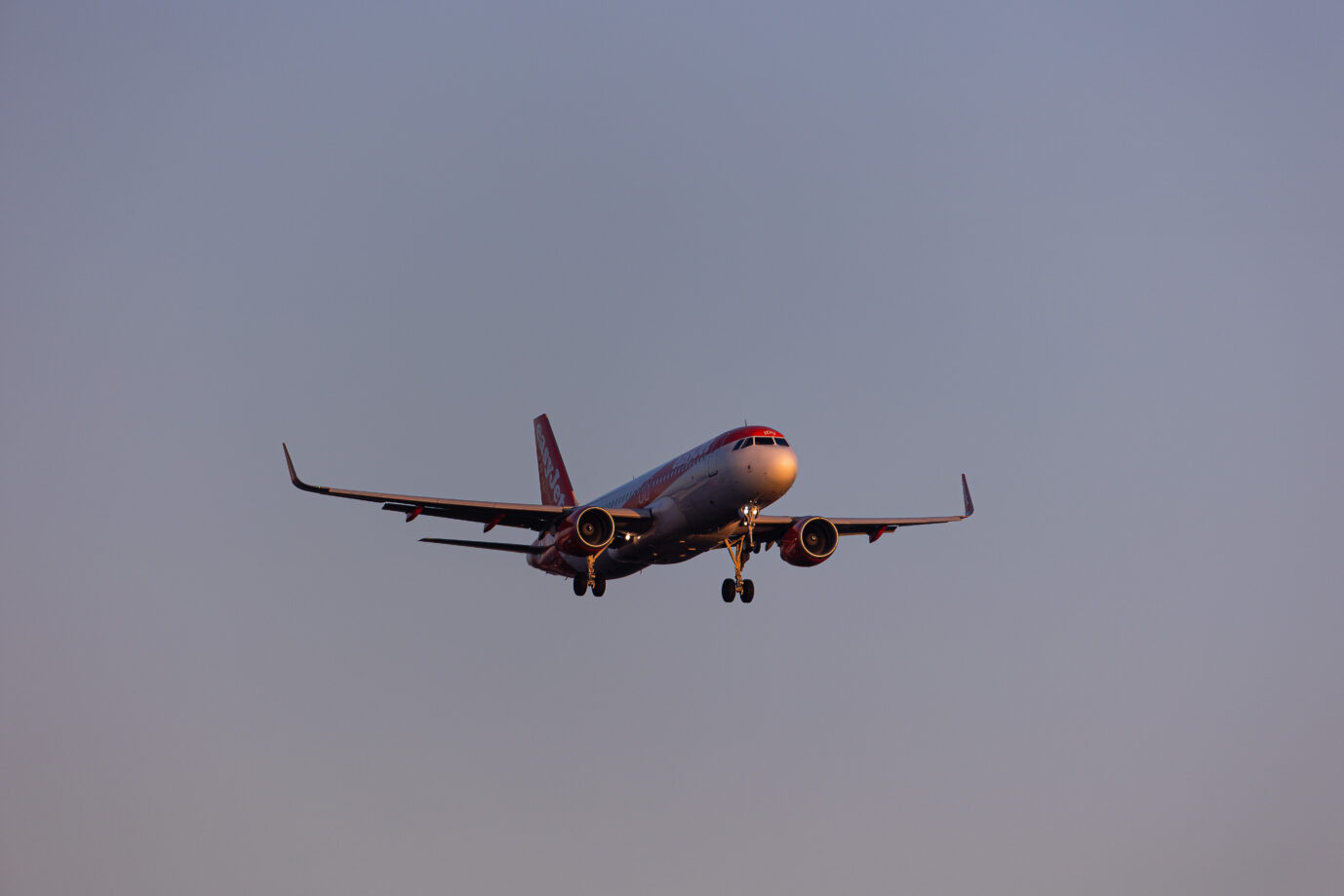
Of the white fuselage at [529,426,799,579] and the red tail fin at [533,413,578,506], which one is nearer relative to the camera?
the white fuselage at [529,426,799,579]

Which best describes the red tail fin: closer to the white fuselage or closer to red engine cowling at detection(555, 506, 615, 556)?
the white fuselage

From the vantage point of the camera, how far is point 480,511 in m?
50.9

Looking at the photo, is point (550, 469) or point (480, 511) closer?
point (480, 511)

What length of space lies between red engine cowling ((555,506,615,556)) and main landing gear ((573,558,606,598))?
6.01 ft

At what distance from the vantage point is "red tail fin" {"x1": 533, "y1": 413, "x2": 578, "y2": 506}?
6944cm

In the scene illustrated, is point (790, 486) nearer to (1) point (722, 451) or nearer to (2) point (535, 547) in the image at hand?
(1) point (722, 451)

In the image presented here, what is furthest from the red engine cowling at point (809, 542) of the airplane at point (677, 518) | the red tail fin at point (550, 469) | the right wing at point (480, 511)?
the red tail fin at point (550, 469)

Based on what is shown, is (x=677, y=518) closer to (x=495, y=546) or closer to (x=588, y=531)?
(x=588, y=531)

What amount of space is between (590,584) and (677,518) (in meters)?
6.22

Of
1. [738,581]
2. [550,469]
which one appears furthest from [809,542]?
[550,469]

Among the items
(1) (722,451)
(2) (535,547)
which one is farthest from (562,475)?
(1) (722,451)

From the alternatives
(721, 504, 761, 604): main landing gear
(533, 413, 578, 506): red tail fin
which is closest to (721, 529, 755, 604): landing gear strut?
(721, 504, 761, 604): main landing gear

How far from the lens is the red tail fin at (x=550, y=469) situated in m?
69.4

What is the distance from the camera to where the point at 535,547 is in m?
57.1
